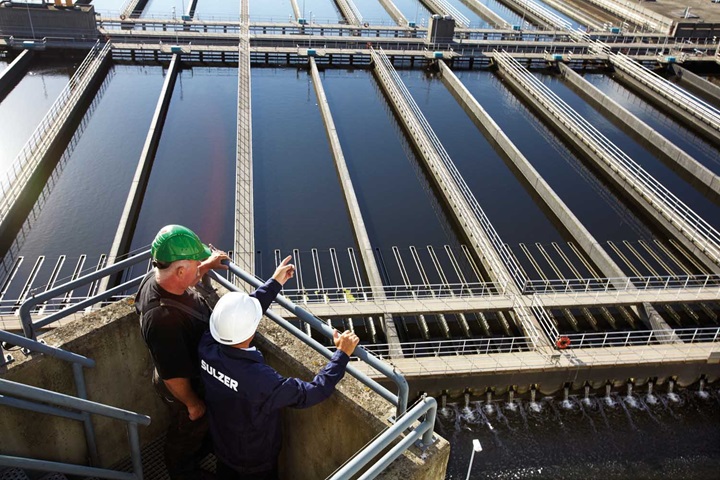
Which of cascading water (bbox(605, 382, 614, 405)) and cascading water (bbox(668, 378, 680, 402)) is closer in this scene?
cascading water (bbox(605, 382, 614, 405))

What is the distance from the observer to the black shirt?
11.6ft

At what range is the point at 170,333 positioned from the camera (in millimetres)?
3566

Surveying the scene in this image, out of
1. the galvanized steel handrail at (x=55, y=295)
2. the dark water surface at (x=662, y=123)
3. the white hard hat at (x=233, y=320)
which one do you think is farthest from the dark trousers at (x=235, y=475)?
the dark water surface at (x=662, y=123)

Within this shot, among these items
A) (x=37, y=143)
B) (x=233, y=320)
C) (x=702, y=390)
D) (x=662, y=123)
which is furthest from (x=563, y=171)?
(x=233, y=320)

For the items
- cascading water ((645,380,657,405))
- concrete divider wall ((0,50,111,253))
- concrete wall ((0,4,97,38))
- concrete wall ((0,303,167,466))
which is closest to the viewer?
concrete wall ((0,303,167,466))

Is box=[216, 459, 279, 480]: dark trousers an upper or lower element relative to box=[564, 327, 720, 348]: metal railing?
upper

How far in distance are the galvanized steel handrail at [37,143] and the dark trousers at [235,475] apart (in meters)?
16.6

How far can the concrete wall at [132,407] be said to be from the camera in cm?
360

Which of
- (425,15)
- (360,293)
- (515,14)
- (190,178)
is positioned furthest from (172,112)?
(515,14)

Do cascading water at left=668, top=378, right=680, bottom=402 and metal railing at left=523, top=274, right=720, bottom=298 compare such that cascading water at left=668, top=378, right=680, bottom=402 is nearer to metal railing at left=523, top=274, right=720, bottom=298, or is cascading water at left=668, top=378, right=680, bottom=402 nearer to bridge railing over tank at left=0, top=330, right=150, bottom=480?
metal railing at left=523, top=274, right=720, bottom=298

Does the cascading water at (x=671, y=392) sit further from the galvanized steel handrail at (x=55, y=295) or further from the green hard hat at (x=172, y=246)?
the green hard hat at (x=172, y=246)

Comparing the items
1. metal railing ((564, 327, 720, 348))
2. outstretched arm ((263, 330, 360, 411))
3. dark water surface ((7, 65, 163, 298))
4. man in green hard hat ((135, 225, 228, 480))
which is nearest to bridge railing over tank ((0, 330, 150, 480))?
man in green hard hat ((135, 225, 228, 480))

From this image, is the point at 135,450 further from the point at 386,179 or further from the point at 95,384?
the point at 386,179

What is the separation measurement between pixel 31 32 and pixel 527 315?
97.3ft
